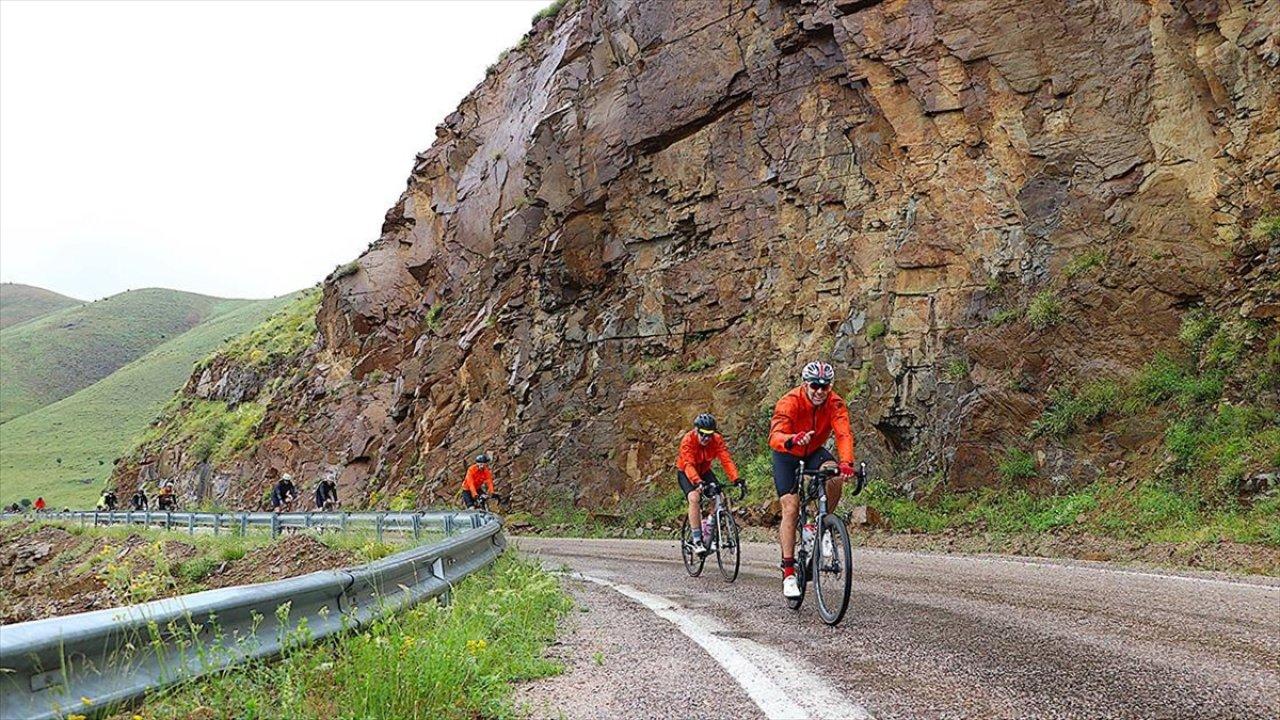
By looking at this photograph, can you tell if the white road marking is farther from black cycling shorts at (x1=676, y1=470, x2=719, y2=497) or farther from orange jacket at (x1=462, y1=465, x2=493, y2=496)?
orange jacket at (x1=462, y1=465, x2=493, y2=496)

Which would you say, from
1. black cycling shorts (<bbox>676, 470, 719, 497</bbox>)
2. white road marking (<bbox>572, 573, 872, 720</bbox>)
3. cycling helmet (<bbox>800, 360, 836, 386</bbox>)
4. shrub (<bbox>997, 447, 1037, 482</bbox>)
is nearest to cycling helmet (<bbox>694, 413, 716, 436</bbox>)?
black cycling shorts (<bbox>676, 470, 719, 497</bbox>)

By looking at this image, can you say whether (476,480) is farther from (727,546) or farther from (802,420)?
(802,420)

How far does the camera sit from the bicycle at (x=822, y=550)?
6.47 metres

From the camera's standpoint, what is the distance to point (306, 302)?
64.7m

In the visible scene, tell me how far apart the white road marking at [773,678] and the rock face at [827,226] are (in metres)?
10.8

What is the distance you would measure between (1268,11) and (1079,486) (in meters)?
8.54

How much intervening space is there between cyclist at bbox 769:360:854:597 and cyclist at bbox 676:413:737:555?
292 cm

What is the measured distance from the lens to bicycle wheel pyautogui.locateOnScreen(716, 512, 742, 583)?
10.1m

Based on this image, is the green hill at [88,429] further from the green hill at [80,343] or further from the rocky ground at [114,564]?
the rocky ground at [114,564]

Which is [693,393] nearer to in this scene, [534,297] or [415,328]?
[534,297]

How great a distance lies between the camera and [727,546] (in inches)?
404

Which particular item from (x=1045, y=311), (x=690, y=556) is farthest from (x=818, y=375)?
(x=1045, y=311)

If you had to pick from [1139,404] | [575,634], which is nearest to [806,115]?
Answer: [1139,404]

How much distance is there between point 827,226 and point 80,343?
17108 centimetres
